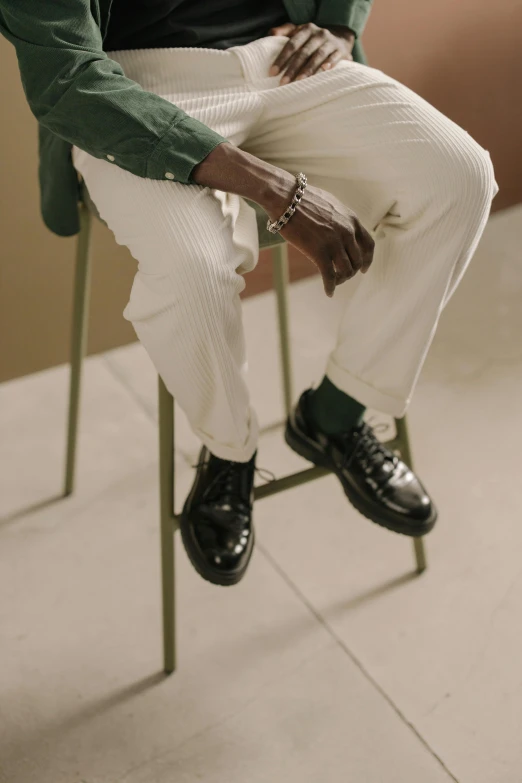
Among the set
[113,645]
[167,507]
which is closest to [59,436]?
[113,645]

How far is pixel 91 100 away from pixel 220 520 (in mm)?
560

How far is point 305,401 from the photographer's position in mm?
1221

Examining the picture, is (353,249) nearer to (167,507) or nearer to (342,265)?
(342,265)

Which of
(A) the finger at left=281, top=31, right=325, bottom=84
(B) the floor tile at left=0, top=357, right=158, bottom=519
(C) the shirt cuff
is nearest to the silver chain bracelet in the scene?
(C) the shirt cuff

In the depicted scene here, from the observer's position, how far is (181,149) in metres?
0.95

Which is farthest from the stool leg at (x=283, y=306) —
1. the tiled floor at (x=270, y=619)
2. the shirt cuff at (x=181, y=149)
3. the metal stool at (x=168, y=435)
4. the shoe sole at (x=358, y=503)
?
the shirt cuff at (x=181, y=149)

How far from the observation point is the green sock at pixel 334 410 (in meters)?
1.17

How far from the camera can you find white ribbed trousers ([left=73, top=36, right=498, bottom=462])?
3.13 feet

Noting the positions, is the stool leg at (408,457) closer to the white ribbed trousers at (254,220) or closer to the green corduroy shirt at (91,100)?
the white ribbed trousers at (254,220)

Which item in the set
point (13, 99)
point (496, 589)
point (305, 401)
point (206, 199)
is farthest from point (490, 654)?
point (13, 99)

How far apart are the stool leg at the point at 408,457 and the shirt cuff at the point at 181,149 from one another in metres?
0.49

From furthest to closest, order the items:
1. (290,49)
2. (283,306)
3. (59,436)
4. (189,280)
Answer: (59,436), (283,306), (290,49), (189,280)

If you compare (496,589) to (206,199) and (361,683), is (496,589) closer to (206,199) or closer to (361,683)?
(361,683)

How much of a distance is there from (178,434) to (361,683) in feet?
2.13
